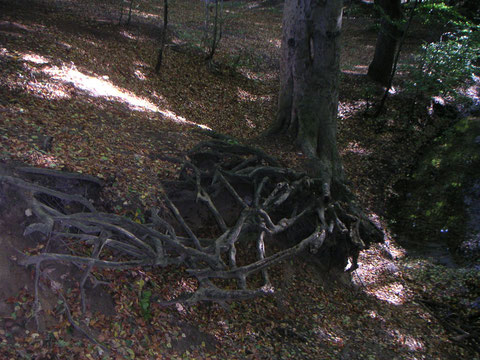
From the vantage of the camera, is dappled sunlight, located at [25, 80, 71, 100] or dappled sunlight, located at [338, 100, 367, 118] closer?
dappled sunlight, located at [25, 80, 71, 100]

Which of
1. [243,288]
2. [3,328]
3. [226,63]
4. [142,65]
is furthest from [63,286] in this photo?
[226,63]

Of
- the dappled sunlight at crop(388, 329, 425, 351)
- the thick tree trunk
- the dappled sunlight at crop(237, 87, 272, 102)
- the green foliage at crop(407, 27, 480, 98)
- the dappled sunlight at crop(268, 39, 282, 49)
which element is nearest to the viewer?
the dappled sunlight at crop(388, 329, 425, 351)

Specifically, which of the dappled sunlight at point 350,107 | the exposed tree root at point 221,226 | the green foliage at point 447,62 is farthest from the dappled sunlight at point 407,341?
the green foliage at point 447,62

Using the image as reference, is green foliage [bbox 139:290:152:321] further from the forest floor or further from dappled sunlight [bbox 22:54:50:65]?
dappled sunlight [bbox 22:54:50:65]

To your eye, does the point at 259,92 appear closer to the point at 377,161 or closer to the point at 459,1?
the point at 377,161

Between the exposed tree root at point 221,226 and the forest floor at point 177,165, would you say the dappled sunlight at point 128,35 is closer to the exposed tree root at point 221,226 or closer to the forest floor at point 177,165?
the forest floor at point 177,165

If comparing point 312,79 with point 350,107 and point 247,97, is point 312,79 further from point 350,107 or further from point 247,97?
point 350,107

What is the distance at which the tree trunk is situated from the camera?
14.9 metres

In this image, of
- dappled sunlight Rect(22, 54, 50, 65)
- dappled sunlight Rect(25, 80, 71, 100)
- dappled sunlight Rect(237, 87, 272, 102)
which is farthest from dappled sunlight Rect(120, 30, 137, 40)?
dappled sunlight Rect(25, 80, 71, 100)

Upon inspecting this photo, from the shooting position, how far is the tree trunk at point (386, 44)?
587 inches

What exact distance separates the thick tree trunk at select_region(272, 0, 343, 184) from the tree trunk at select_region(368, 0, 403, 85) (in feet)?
23.5

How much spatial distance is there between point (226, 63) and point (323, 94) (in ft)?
22.8

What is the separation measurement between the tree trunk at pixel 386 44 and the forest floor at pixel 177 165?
0.89 m

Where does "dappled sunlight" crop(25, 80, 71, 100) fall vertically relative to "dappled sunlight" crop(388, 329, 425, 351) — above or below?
above
